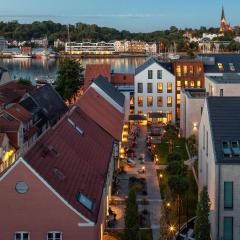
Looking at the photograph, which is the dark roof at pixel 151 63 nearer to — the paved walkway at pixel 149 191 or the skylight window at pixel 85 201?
the paved walkway at pixel 149 191

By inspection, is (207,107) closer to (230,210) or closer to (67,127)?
(230,210)

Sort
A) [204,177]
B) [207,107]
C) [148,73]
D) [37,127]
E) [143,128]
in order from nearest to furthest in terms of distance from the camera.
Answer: [207,107]
[204,177]
[37,127]
[143,128]
[148,73]

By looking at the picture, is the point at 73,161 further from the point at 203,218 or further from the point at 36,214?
the point at 203,218

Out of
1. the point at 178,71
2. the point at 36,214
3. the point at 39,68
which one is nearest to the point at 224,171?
the point at 36,214

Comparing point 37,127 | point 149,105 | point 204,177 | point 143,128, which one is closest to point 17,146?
point 37,127

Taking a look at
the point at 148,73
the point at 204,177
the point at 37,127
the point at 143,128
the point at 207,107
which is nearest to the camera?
the point at 207,107

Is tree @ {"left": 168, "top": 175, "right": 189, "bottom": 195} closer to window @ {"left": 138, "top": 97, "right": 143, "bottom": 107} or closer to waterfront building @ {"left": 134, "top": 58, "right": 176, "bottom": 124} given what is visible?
waterfront building @ {"left": 134, "top": 58, "right": 176, "bottom": 124}
